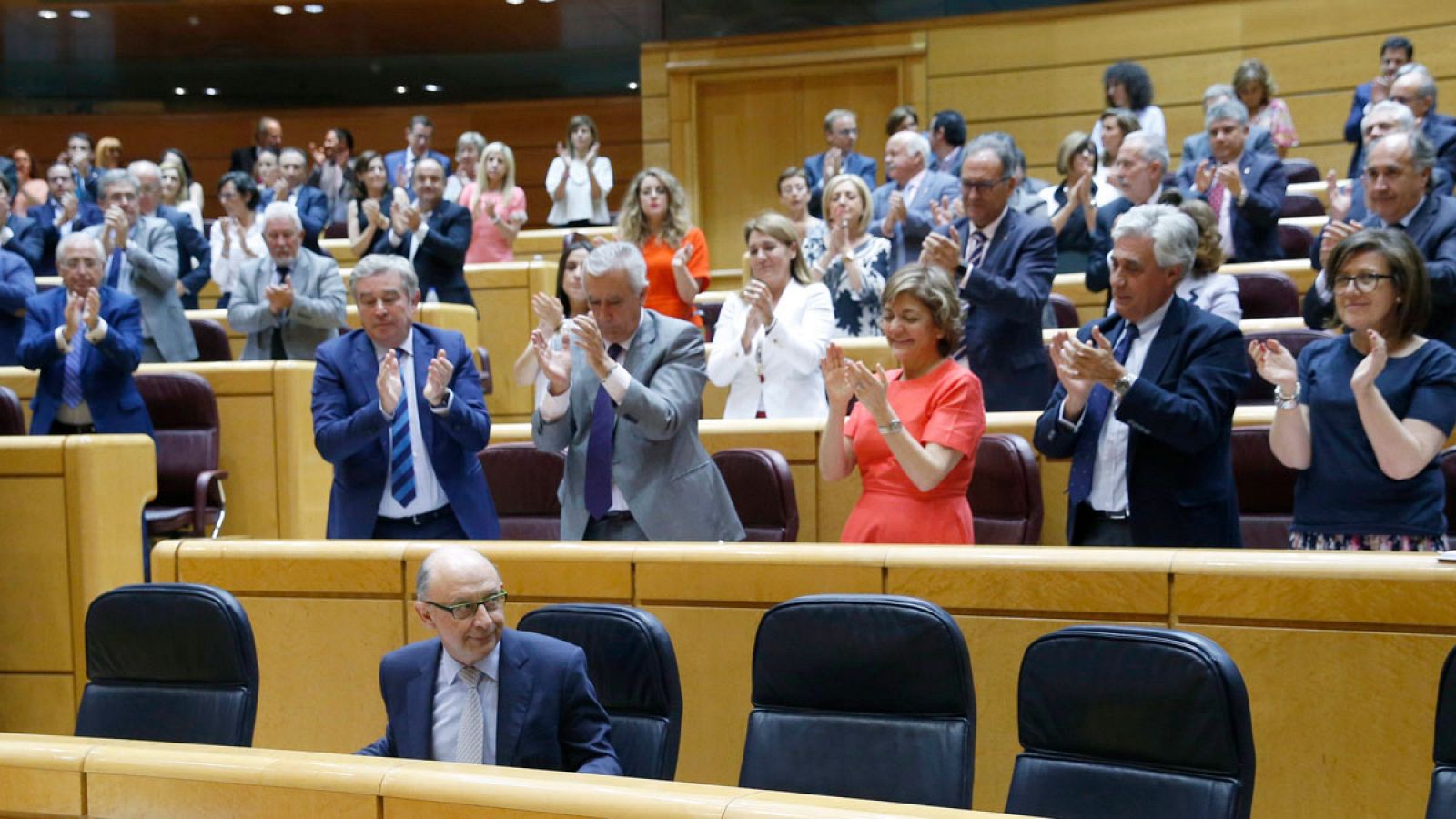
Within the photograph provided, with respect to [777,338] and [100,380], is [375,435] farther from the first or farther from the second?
[100,380]

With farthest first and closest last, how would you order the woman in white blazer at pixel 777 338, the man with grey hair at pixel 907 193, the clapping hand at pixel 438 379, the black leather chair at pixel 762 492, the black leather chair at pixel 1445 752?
the man with grey hair at pixel 907 193
the woman in white blazer at pixel 777 338
the black leather chair at pixel 762 492
the clapping hand at pixel 438 379
the black leather chair at pixel 1445 752

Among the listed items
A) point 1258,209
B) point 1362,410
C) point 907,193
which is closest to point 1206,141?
point 1258,209

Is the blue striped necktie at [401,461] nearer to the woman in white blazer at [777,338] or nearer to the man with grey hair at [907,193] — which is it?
the woman in white blazer at [777,338]

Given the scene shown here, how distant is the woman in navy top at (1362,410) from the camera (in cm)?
278

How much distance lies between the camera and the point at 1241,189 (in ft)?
17.7

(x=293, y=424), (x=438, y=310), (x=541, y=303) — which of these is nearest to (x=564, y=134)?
(x=438, y=310)

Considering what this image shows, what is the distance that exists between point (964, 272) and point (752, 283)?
0.57 meters

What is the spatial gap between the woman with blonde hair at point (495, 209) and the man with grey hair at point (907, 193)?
2.23m

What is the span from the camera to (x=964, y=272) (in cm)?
373

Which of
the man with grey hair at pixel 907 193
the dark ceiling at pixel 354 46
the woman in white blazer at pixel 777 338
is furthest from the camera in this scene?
the dark ceiling at pixel 354 46

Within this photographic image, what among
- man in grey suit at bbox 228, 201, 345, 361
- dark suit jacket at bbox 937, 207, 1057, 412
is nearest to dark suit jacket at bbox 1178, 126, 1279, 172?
dark suit jacket at bbox 937, 207, 1057, 412

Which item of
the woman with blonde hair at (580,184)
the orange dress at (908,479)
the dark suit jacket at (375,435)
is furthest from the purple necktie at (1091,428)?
the woman with blonde hair at (580,184)

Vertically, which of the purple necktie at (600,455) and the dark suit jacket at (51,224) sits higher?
the dark suit jacket at (51,224)

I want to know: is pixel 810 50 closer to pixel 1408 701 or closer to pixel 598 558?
pixel 598 558
